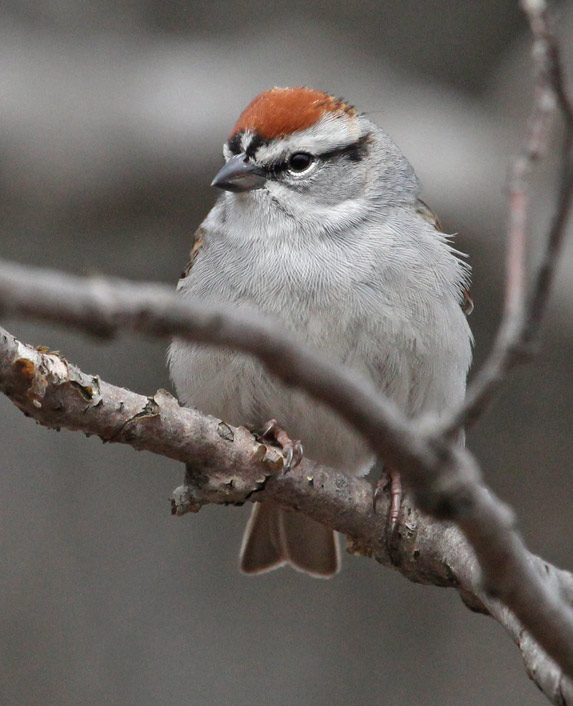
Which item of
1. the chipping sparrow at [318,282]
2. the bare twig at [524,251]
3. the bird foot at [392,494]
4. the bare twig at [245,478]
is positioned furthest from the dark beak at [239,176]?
the bare twig at [524,251]

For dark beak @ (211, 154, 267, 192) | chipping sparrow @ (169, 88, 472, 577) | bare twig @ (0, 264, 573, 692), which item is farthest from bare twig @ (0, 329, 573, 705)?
dark beak @ (211, 154, 267, 192)

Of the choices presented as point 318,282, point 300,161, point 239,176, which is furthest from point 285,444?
point 300,161

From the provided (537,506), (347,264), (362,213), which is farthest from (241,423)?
(537,506)

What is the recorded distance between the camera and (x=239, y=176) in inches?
135

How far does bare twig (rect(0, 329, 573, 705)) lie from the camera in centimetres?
236

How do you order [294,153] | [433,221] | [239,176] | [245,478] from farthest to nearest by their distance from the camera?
1. [433,221]
2. [294,153]
3. [239,176]
4. [245,478]

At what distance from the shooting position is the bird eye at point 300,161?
140 inches

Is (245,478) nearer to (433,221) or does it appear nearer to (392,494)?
(392,494)

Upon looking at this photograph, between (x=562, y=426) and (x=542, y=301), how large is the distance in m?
4.39

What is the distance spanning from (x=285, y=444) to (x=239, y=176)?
979 millimetres

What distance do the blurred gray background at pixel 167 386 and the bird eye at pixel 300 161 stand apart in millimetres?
2032

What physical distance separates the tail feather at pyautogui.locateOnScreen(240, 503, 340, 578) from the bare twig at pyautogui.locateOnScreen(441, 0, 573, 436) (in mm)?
2387

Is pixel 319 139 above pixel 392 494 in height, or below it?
above

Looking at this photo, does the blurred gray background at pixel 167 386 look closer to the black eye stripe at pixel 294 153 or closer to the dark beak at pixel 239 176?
the black eye stripe at pixel 294 153
